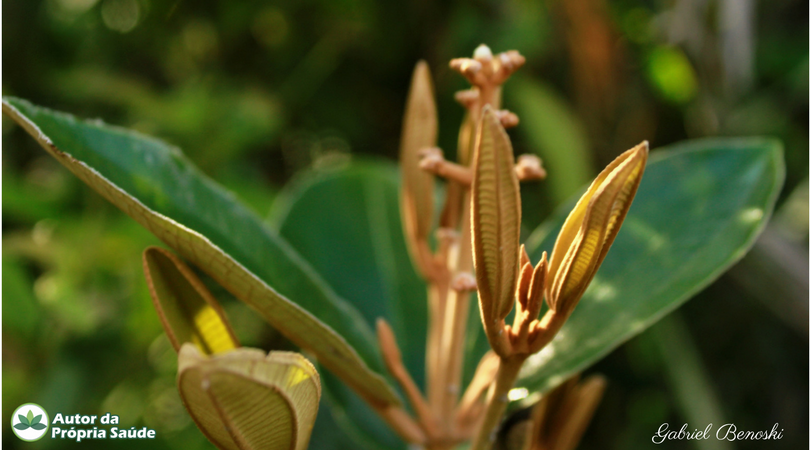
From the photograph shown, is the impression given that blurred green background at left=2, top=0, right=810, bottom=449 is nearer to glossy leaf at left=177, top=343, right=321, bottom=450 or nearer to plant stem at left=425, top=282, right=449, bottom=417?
plant stem at left=425, top=282, right=449, bottom=417

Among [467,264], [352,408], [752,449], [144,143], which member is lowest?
[752,449]

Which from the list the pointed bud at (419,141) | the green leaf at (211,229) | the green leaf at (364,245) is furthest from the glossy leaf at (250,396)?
the green leaf at (364,245)

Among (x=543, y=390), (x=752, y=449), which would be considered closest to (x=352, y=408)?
(x=543, y=390)

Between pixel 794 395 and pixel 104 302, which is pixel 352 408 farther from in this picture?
pixel 794 395

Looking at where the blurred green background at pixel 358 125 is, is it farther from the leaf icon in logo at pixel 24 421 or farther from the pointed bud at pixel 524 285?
the pointed bud at pixel 524 285

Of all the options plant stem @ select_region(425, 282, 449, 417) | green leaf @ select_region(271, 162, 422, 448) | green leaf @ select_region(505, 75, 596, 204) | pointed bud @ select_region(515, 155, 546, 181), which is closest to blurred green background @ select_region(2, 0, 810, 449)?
green leaf @ select_region(505, 75, 596, 204)

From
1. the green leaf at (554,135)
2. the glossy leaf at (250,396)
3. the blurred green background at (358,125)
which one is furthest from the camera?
the green leaf at (554,135)

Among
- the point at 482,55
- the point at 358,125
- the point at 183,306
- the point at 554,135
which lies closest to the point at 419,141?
the point at 482,55
